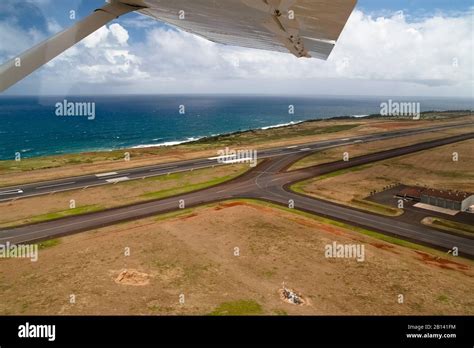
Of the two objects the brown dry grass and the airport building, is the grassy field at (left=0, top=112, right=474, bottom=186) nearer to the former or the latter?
the brown dry grass

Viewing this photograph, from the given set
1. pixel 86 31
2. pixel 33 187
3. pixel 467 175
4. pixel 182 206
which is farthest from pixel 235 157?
pixel 86 31

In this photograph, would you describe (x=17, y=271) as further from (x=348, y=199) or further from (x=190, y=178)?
(x=348, y=199)

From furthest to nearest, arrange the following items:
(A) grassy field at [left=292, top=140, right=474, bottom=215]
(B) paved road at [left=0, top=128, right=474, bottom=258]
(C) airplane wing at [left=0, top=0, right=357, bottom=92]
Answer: (A) grassy field at [left=292, top=140, right=474, bottom=215], (B) paved road at [left=0, top=128, right=474, bottom=258], (C) airplane wing at [left=0, top=0, right=357, bottom=92]

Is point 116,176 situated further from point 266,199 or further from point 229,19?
point 229,19

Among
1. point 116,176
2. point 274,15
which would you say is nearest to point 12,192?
point 116,176

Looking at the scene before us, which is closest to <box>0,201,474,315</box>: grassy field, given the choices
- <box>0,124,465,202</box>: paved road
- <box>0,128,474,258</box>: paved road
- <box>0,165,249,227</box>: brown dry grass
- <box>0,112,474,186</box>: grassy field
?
<box>0,128,474,258</box>: paved road

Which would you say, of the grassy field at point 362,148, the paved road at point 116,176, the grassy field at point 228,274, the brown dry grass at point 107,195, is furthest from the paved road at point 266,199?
the paved road at point 116,176

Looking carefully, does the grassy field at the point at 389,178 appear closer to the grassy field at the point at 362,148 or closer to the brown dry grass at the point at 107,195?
the grassy field at the point at 362,148
